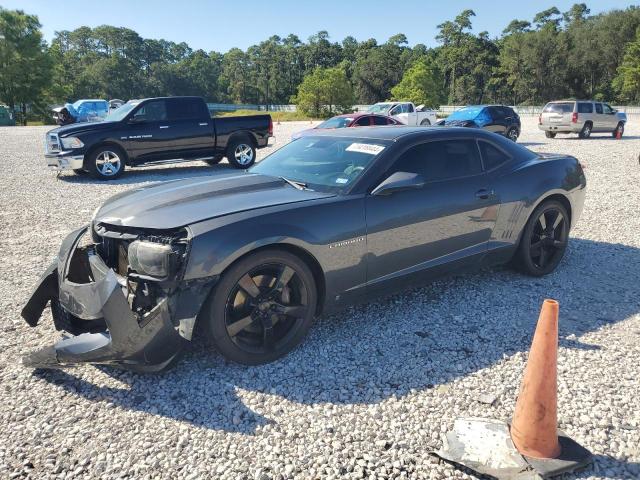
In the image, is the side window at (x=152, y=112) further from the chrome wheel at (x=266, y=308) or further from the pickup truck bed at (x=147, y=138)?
the chrome wheel at (x=266, y=308)

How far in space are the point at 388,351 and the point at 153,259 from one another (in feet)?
5.67

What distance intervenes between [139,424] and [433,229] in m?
2.57

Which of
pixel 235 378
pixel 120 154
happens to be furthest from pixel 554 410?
pixel 120 154

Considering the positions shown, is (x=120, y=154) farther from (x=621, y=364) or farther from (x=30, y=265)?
(x=621, y=364)

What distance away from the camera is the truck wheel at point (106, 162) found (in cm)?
1112

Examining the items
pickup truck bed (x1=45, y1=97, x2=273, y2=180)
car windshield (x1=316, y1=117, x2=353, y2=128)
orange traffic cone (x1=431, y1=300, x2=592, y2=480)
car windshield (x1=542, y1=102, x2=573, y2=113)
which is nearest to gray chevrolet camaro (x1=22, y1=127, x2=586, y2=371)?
orange traffic cone (x1=431, y1=300, x2=592, y2=480)

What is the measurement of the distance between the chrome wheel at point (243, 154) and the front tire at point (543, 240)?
936 cm

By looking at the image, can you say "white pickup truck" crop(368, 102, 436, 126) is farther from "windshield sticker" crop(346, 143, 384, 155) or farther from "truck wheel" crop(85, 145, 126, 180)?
"windshield sticker" crop(346, 143, 384, 155)

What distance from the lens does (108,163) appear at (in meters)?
11.3

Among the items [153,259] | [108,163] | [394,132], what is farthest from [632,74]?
[153,259]

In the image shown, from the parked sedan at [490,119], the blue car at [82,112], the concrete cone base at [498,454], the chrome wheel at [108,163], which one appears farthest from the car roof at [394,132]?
the blue car at [82,112]

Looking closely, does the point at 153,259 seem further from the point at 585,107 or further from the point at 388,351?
the point at 585,107

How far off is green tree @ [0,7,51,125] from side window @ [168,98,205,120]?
4803 centimetres

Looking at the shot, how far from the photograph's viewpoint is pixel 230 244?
3029 mm
